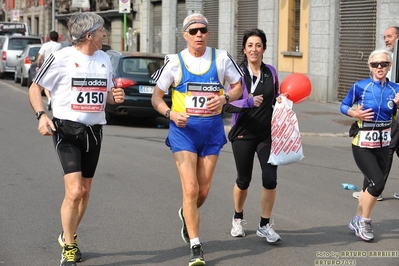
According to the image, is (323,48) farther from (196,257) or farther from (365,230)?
(196,257)

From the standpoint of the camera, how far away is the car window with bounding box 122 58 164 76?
16250 millimetres

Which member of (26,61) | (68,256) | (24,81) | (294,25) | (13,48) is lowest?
(68,256)

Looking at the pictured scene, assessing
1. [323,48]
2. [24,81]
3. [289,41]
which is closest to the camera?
[323,48]

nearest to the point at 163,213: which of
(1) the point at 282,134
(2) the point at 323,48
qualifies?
(1) the point at 282,134

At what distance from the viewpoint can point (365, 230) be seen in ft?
23.1

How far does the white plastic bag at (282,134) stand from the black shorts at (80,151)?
1.52 metres

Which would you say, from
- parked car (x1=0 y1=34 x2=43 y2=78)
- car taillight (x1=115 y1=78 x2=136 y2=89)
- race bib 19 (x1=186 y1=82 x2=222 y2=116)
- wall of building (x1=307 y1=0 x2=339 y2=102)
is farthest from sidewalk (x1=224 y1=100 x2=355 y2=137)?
parked car (x1=0 y1=34 x2=43 y2=78)

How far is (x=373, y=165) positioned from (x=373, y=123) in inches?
14.6

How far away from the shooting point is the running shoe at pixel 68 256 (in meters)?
5.86

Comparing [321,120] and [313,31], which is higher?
[313,31]

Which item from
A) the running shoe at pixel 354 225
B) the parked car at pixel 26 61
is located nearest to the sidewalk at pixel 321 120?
the running shoe at pixel 354 225

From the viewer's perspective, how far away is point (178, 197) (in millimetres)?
8820

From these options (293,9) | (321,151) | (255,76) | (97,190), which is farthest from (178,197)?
(293,9)

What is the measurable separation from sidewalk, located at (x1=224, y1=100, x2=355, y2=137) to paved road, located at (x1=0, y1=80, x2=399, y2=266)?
9.53 ft
